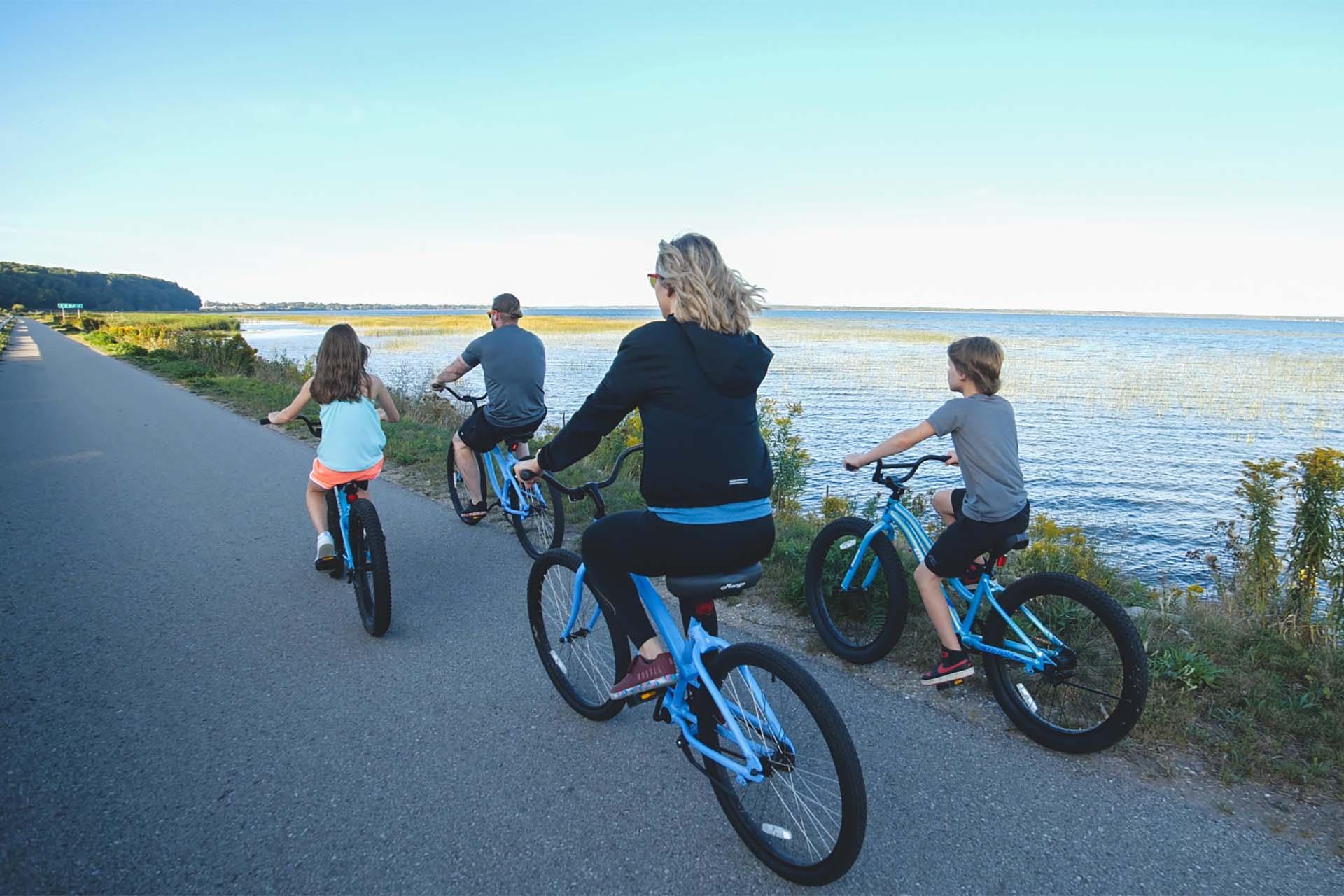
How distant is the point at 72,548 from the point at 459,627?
385 centimetres

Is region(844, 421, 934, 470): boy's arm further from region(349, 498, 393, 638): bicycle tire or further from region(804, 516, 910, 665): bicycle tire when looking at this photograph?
region(349, 498, 393, 638): bicycle tire

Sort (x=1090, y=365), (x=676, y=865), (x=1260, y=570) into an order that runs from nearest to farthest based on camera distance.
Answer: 1. (x=676, y=865)
2. (x=1260, y=570)
3. (x=1090, y=365)

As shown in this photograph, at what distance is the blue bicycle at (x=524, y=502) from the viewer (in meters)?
6.39

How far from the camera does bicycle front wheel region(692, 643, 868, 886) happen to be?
7.86 feet

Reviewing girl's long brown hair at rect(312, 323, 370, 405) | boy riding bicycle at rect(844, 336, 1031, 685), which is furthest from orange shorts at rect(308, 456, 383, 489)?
boy riding bicycle at rect(844, 336, 1031, 685)

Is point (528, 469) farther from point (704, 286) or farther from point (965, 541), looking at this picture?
point (965, 541)

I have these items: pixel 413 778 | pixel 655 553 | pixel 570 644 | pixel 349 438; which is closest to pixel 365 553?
pixel 349 438

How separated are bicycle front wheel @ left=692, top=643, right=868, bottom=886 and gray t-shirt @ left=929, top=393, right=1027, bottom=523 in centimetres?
164

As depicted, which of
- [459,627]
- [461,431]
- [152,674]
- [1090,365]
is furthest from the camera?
[1090,365]

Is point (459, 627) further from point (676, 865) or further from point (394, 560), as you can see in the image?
point (676, 865)

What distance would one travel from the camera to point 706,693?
Answer: 2.86 meters

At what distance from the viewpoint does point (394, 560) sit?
246 inches

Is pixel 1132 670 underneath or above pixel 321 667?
above

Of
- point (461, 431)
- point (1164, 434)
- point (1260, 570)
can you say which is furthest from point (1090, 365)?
point (461, 431)
